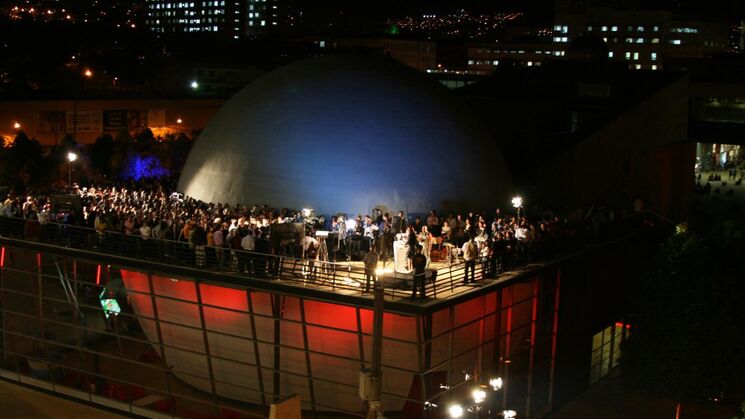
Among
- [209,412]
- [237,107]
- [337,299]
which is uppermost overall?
[237,107]

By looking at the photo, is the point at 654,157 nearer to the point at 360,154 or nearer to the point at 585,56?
the point at 360,154

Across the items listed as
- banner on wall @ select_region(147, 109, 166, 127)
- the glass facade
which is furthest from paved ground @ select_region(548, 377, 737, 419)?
banner on wall @ select_region(147, 109, 166, 127)

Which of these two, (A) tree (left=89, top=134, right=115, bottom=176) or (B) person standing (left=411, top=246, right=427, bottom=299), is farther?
(A) tree (left=89, top=134, right=115, bottom=176)

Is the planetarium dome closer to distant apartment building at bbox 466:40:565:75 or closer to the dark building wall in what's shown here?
the dark building wall

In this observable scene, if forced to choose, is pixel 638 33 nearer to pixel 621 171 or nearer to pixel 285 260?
pixel 621 171

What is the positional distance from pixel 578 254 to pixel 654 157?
1514 cm

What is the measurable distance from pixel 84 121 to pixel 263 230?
32464mm

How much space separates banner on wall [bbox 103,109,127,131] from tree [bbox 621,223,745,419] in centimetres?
3594

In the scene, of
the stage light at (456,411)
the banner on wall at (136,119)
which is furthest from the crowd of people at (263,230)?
the banner on wall at (136,119)

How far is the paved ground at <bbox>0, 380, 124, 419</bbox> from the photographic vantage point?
19.2 metres

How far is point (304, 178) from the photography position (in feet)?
98.6

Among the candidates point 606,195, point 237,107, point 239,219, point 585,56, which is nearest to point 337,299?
point 239,219

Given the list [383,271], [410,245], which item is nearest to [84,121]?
[410,245]

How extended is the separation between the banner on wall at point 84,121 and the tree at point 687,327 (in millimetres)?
35684
